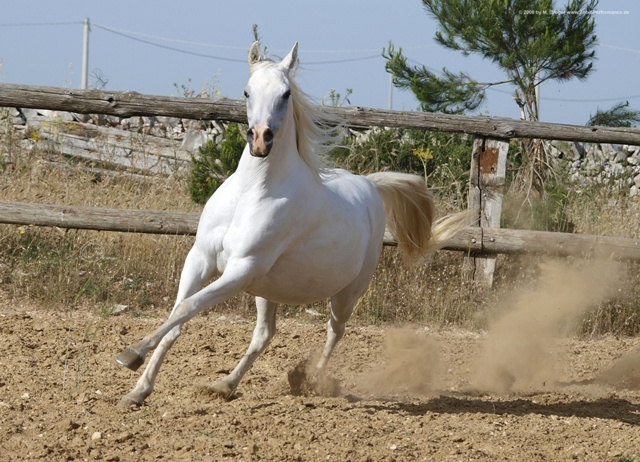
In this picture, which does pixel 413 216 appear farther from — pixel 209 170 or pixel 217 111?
pixel 209 170

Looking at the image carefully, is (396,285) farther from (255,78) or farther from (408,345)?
(255,78)

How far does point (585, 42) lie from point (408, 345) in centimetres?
1035

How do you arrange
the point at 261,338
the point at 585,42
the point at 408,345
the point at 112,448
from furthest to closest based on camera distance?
the point at 585,42 < the point at 408,345 < the point at 261,338 < the point at 112,448

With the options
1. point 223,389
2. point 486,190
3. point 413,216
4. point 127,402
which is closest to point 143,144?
point 486,190

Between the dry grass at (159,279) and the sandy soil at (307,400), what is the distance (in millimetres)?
213

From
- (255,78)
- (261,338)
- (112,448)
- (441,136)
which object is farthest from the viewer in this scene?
(441,136)

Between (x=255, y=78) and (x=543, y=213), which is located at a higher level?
(x=255, y=78)

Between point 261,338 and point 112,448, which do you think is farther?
point 261,338

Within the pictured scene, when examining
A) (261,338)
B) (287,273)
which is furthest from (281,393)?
(287,273)

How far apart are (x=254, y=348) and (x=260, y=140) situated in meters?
1.59

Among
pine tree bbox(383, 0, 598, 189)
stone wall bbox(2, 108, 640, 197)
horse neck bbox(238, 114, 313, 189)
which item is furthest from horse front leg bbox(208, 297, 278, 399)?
pine tree bbox(383, 0, 598, 189)

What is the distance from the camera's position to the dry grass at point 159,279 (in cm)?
669

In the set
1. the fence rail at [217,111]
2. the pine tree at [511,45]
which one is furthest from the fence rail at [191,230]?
the pine tree at [511,45]

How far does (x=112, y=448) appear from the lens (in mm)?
3170
